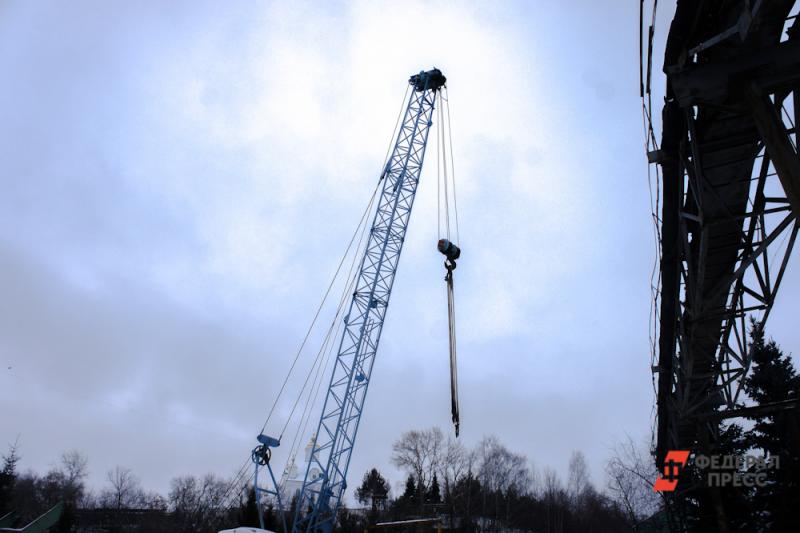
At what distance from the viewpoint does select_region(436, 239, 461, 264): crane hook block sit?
71.3 feet

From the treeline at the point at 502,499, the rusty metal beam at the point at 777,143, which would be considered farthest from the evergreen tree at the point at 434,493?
the rusty metal beam at the point at 777,143

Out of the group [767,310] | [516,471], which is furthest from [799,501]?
[516,471]

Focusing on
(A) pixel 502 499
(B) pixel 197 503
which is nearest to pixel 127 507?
(B) pixel 197 503

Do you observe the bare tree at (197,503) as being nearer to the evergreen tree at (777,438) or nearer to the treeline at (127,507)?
the treeline at (127,507)

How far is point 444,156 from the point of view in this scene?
31406 millimetres

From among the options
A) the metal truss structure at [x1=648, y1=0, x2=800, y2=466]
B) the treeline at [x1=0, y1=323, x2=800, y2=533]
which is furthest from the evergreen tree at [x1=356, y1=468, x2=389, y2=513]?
the metal truss structure at [x1=648, y1=0, x2=800, y2=466]

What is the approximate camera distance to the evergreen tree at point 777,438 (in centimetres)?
1352

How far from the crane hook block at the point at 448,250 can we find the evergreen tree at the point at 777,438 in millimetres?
10939

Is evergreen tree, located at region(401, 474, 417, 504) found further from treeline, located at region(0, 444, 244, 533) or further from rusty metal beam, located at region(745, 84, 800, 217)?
rusty metal beam, located at region(745, 84, 800, 217)

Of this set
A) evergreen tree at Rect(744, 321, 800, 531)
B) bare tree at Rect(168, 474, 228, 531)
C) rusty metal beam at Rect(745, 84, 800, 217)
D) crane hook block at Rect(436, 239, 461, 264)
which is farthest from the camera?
bare tree at Rect(168, 474, 228, 531)

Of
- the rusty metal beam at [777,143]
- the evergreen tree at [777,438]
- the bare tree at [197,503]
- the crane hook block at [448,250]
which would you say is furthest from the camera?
the bare tree at [197,503]

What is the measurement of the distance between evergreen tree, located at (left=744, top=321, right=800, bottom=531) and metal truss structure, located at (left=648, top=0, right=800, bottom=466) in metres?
3.78

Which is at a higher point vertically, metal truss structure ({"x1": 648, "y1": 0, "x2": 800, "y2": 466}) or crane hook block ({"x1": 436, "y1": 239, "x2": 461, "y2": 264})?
crane hook block ({"x1": 436, "y1": 239, "x2": 461, "y2": 264})

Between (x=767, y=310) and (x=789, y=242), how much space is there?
2.15 metres
